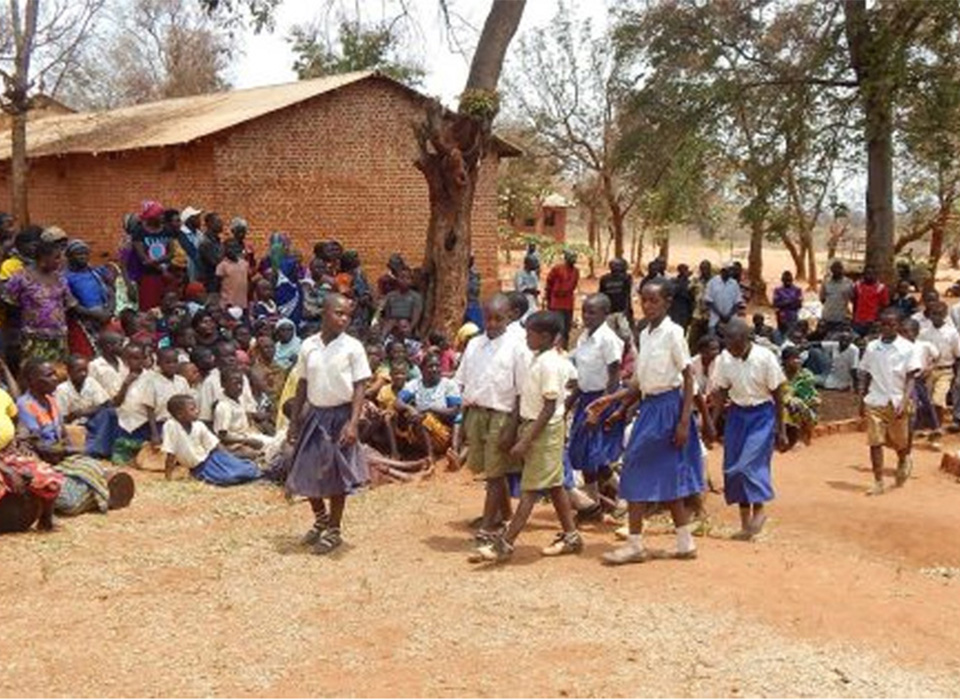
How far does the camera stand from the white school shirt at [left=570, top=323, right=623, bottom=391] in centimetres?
680

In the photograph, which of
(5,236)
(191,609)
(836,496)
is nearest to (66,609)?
(191,609)

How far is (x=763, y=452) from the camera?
6.80 m

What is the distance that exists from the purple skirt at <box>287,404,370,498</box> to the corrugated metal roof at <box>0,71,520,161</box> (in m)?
9.69

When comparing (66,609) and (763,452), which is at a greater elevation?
(763,452)

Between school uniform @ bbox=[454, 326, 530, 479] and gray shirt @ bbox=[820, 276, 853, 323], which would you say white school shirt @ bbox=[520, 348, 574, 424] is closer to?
school uniform @ bbox=[454, 326, 530, 479]

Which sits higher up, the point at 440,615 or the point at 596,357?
the point at 596,357

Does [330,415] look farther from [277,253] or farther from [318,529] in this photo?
[277,253]

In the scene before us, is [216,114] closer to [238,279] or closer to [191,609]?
[238,279]

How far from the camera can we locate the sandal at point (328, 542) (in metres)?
6.18

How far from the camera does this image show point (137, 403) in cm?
843

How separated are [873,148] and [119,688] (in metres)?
13.1

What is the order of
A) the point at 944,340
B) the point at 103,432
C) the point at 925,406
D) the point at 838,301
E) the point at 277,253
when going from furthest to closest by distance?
the point at 838,301 < the point at 277,253 < the point at 944,340 < the point at 925,406 < the point at 103,432

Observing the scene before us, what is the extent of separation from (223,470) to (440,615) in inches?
141

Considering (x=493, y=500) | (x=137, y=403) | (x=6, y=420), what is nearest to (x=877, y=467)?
(x=493, y=500)
